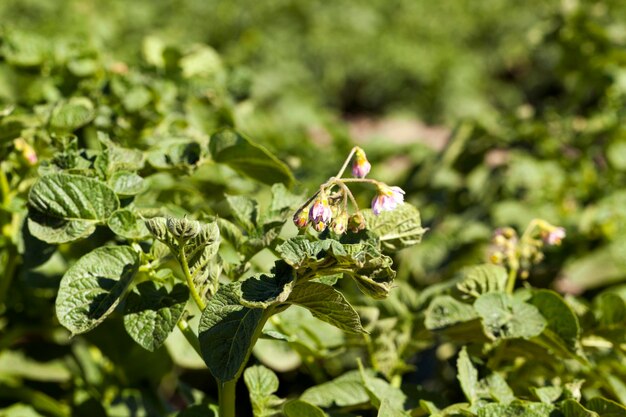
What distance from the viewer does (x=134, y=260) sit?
2.97 ft

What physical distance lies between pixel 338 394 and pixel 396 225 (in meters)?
0.24

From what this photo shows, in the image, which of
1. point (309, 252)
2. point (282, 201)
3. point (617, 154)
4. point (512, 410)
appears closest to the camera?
point (309, 252)

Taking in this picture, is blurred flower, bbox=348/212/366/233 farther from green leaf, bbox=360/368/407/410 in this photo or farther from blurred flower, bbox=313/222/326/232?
green leaf, bbox=360/368/407/410

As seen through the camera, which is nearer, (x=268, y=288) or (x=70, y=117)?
(x=268, y=288)

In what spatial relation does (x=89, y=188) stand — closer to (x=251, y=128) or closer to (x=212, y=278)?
(x=212, y=278)

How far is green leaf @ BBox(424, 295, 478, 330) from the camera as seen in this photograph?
103 cm

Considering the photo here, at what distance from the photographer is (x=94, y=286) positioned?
884 millimetres

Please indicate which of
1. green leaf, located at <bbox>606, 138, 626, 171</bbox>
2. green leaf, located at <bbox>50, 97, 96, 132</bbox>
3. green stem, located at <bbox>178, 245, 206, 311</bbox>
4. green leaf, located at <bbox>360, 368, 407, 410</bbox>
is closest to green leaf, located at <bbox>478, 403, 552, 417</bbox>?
green leaf, located at <bbox>360, 368, 407, 410</bbox>

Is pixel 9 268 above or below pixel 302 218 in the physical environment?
below

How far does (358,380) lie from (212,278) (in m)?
0.29

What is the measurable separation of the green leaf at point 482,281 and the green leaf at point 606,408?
0.20 m

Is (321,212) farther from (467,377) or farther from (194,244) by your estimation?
(467,377)

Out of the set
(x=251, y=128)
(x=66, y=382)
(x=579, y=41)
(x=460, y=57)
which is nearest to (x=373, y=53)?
(x=460, y=57)

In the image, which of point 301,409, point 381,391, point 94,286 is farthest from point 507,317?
point 94,286
